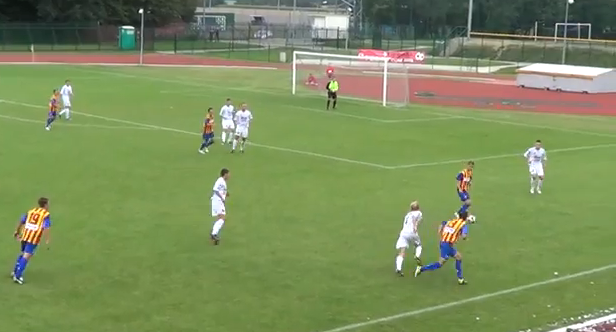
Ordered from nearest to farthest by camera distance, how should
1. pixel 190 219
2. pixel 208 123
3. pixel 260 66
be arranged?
1. pixel 190 219
2. pixel 208 123
3. pixel 260 66

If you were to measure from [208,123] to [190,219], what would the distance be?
439 inches

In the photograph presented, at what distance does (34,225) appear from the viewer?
1777cm

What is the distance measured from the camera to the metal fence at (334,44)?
96.1 metres

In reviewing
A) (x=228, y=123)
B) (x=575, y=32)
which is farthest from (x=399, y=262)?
(x=575, y=32)

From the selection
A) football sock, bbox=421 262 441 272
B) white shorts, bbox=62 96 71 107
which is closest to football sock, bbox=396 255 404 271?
football sock, bbox=421 262 441 272

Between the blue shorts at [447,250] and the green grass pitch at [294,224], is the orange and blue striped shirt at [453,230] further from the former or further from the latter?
the green grass pitch at [294,224]

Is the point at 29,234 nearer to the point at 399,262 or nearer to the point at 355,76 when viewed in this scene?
the point at 399,262

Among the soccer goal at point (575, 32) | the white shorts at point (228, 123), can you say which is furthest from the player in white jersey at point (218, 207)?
the soccer goal at point (575, 32)

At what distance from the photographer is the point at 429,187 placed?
29.7 m

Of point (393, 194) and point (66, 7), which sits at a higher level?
point (66, 7)

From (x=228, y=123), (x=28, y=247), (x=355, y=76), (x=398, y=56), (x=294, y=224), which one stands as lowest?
(x=294, y=224)

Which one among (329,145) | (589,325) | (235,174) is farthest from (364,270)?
(329,145)

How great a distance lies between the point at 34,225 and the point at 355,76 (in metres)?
49.7

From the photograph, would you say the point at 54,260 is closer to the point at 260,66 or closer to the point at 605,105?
the point at 605,105
